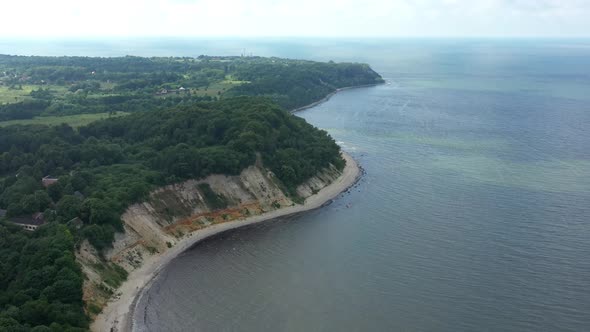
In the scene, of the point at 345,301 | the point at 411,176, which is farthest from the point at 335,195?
the point at 345,301

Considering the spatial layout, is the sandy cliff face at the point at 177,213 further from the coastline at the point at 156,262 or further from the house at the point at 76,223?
the house at the point at 76,223

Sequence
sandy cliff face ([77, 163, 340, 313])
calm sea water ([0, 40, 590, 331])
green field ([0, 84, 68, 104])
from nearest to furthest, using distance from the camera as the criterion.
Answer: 1. calm sea water ([0, 40, 590, 331])
2. sandy cliff face ([77, 163, 340, 313])
3. green field ([0, 84, 68, 104])

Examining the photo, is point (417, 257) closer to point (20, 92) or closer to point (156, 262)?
point (156, 262)

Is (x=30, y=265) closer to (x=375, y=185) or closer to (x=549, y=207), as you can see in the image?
(x=375, y=185)

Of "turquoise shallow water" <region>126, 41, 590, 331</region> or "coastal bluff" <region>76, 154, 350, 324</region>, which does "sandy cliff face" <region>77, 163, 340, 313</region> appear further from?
"turquoise shallow water" <region>126, 41, 590, 331</region>

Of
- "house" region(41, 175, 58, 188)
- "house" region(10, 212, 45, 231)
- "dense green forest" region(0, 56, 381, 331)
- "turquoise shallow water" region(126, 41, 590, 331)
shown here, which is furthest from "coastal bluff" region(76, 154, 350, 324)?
"house" region(41, 175, 58, 188)

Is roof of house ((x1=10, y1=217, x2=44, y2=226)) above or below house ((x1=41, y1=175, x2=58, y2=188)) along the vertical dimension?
below

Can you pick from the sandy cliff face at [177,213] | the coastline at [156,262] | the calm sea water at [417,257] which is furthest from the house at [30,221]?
the calm sea water at [417,257]
